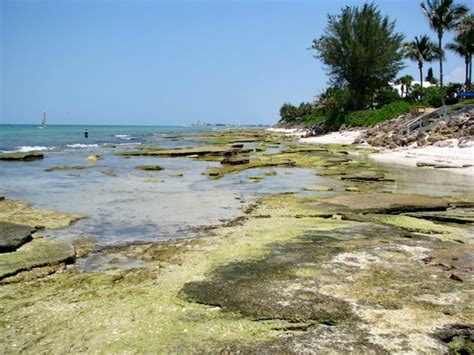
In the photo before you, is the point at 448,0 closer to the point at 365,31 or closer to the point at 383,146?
the point at 365,31

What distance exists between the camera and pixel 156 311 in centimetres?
404

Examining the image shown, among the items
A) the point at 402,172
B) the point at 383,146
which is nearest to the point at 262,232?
the point at 402,172

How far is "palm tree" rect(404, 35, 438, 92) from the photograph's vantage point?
56594 millimetres

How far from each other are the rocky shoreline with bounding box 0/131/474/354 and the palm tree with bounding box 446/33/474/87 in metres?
40.5

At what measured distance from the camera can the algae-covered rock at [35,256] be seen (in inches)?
206

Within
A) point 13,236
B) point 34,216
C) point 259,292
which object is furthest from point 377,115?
point 259,292

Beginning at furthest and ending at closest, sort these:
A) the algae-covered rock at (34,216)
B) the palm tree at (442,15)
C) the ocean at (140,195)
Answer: the palm tree at (442,15)
the algae-covered rock at (34,216)
the ocean at (140,195)

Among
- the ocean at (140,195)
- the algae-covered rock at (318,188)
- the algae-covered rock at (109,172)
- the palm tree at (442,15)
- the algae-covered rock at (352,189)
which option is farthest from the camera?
the palm tree at (442,15)

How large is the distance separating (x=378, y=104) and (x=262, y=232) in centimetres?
4753

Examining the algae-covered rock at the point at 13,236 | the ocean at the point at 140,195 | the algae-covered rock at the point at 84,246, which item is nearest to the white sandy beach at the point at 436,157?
the ocean at the point at 140,195

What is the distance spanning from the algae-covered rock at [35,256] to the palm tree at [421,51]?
189ft

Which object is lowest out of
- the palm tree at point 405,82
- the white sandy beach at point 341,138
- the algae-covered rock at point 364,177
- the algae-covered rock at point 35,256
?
the algae-covered rock at point 35,256

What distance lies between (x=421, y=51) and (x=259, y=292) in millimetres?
60074

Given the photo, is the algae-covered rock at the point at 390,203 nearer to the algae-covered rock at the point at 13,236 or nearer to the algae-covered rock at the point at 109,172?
the algae-covered rock at the point at 13,236
